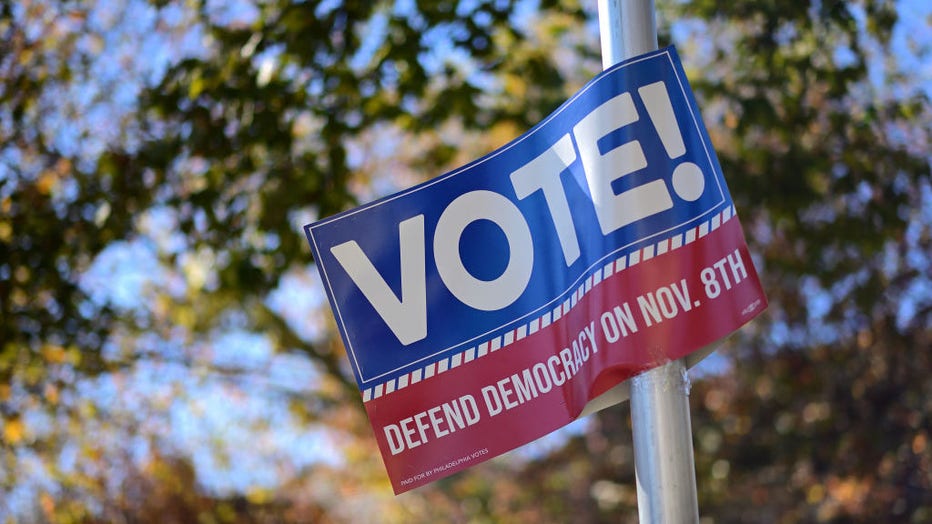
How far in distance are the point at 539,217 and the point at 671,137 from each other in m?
→ 0.36

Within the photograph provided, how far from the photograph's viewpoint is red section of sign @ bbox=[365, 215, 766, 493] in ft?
7.52

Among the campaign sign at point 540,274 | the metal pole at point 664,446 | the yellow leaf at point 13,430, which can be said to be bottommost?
the metal pole at point 664,446

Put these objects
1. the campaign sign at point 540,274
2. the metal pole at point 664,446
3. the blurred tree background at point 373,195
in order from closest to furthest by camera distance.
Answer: the metal pole at point 664,446, the campaign sign at point 540,274, the blurred tree background at point 373,195

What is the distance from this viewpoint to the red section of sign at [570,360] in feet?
7.52

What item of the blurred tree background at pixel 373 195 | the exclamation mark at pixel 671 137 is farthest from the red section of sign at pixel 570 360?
the blurred tree background at pixel 373 195

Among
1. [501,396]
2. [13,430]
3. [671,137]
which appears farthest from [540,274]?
[13,430]

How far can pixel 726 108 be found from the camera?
6.92 meters

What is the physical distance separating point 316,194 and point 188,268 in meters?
2.67

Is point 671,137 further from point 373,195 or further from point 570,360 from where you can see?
point 373,195

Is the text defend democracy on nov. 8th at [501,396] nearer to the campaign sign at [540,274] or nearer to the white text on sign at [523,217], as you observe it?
the campaign sign at [540,274]

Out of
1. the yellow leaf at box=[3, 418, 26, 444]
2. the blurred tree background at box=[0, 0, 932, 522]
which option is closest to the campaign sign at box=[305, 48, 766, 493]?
the blurred tree background at box=[0, 0, 932, 522]

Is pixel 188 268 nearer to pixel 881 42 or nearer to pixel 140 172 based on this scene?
pixel 140 172

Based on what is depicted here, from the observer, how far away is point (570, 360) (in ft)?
7.90

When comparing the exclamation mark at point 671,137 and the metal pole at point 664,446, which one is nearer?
the metal pole at point 664,446
